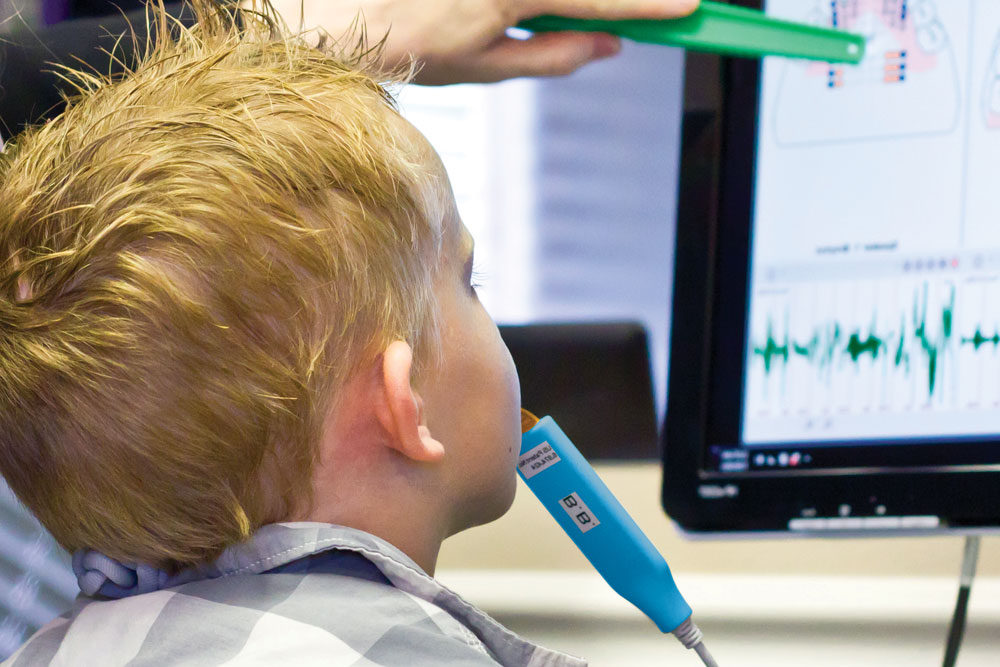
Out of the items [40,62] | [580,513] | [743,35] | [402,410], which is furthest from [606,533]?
[40,62]

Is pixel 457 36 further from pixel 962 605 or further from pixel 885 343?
pixel 962 605

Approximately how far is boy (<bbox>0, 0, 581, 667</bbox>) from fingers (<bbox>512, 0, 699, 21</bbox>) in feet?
0.59

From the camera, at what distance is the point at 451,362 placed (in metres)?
0.50

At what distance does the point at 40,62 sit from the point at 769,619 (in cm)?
66

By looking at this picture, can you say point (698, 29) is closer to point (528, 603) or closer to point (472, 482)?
point (472, 482)

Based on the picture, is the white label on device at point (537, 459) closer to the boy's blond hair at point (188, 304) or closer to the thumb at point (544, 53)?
the boy's blond hair at point (188, 304)

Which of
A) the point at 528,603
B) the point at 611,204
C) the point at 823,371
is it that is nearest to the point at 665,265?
the point at 611,204

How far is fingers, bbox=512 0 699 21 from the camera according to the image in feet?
1.85

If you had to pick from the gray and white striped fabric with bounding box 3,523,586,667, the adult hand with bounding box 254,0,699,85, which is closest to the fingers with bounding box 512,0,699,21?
the adult hand with bounding box 254,0,699,85

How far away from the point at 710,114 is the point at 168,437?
381 millimetres

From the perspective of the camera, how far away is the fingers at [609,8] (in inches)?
22.2

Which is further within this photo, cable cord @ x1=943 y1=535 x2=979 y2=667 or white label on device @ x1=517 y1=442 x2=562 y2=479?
cable cord @ x1=943 y1=535 x2=979 y2=667

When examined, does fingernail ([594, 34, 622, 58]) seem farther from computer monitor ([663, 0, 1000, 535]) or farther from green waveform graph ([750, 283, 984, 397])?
green waveform graph ([750, 283, 984, 397])

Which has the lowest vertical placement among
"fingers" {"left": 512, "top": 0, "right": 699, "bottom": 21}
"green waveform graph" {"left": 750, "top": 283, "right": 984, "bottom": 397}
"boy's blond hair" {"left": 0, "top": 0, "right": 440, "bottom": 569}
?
"green waveform graph" {"left": 750, "top": 283, "right": 984, "bottom": 397}
